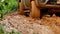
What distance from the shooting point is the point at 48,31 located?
4578 mm

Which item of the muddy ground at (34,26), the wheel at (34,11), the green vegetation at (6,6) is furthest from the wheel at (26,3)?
the muddy ground at (34,26)

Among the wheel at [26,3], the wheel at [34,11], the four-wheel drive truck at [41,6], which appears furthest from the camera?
the wheel at [26,3]

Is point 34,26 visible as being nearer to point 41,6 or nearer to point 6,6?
point 6,6

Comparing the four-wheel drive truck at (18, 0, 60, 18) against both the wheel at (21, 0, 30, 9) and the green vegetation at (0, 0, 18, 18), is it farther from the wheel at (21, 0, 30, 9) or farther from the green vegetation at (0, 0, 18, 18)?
the green vegetation at (0, 0, 18, 18)

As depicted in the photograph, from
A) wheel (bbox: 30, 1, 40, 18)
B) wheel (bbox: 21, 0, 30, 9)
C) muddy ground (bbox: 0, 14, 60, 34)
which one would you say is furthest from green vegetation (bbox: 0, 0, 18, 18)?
wheel (bbox: 30, 1, 40, 18)

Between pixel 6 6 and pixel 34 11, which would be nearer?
pixel 6 6

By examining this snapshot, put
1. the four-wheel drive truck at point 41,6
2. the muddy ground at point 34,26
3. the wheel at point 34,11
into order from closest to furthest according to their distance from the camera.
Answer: the muddy ground at point 34,26 → the four-wheel drive truck at point 41,6 → the wheel at point 34,11

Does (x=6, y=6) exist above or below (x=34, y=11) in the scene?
above

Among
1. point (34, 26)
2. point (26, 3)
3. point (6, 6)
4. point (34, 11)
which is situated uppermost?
point (6, 6)

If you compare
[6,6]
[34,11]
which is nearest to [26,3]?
[34,11]

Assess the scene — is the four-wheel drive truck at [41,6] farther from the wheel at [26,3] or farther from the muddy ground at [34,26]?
the wheel at [26,3]

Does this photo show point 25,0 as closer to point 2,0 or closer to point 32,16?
point 32,16

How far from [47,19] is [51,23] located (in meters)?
0.56

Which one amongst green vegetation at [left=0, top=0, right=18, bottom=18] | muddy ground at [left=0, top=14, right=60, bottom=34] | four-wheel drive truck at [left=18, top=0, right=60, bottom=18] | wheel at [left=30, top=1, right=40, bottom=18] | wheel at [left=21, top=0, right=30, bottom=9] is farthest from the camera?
wheel at [left=21, top=0, right=30, bottom=9]
